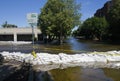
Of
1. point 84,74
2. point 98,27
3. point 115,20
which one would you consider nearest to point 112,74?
point 84,74

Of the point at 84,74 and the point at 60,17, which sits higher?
the point at 60,17

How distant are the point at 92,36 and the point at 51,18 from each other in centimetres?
6375

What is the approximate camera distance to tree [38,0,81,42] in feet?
197

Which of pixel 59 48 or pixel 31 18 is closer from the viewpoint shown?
pixel 31 18

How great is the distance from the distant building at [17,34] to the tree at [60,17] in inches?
718

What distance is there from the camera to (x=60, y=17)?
59.8m

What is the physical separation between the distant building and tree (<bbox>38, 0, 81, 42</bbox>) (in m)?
18.2

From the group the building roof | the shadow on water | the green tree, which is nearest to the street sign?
the shadow on water

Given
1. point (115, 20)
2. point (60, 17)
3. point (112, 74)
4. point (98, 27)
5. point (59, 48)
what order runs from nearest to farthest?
point (112, 74), point (59, 48), point (60, 17), point (115, 20), point (98, 27)

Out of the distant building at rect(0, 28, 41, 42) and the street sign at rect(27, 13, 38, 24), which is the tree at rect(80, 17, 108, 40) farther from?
the street sign at rect(27, 13, 38, 24)

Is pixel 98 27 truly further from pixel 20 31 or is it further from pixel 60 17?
pixel 60 17

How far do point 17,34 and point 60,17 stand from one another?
28010 mm

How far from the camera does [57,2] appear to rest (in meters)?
61.3

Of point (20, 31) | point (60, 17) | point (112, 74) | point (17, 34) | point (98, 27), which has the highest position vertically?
point (60, 17)
